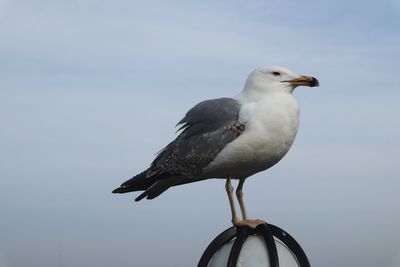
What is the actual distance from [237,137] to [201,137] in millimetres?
472

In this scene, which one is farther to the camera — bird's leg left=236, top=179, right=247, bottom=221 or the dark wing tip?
the dark wing tip

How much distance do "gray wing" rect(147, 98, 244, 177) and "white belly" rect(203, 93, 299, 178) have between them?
0.28ft

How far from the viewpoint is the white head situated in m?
6.32

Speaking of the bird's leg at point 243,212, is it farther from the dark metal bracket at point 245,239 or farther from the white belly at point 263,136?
the white belly at point 263,136

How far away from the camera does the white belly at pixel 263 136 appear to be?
604 cm

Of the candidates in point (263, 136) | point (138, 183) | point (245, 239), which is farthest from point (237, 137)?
point (138, 183)

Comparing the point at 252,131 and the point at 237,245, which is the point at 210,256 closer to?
the point at 237,245

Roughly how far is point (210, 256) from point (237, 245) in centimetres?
30

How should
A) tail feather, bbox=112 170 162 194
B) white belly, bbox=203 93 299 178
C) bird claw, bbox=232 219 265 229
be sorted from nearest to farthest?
bird claw, bbox=232 219 265 229 < white belly, bbox=203 93 299 178 < tail feather, bbox=112 170 162 194

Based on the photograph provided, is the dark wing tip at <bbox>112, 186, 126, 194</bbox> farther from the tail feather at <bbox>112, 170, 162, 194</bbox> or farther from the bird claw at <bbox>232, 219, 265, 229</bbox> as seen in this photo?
the bird claw at <bbox>232, 219, 265, 229</bbox>

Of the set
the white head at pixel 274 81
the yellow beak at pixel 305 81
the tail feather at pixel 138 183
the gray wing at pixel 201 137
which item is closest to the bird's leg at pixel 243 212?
→ the gray wing at pixel 201 137

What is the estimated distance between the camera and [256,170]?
6402mm

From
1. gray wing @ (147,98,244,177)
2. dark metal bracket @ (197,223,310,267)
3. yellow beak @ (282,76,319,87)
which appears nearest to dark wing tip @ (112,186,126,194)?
gray wing @ (147,98,244,177)

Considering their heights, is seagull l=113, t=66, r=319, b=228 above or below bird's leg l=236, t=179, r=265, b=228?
above
